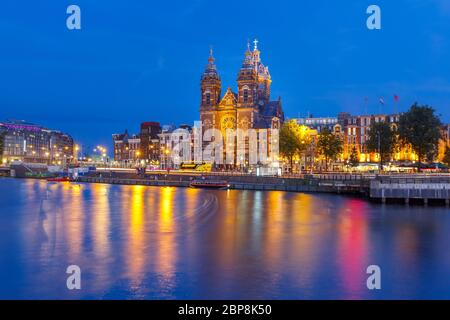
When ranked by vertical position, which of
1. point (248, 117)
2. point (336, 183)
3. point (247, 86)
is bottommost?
point (336, 183)

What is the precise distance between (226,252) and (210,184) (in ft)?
245

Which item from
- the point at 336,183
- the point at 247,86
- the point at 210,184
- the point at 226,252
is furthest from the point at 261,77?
the point at 226,252

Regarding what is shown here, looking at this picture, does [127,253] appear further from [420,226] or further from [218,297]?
[420,226]

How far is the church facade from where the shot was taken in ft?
534

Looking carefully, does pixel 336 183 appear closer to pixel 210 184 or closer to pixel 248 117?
pixel 210 184

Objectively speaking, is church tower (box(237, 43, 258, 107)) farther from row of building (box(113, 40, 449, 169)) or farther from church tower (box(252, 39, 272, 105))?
church tower (box(252, 39, 272, 105))

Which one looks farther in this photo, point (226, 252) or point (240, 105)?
point (240, 105)

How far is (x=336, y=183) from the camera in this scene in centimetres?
9694

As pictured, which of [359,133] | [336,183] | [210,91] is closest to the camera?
[336,183]

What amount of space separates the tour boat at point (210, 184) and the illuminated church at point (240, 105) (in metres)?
51.4

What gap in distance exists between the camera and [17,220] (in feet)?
190

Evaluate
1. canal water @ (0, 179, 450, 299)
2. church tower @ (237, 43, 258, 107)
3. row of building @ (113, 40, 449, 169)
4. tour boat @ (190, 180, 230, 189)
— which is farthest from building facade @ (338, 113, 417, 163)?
canal water @ (0, 179, 450, 299)

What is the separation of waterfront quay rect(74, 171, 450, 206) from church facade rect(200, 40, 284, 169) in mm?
41195

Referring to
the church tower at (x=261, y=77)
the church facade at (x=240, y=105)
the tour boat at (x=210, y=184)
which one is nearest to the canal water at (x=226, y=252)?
the tour boat at (x=210, y=184)
